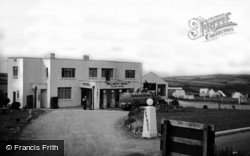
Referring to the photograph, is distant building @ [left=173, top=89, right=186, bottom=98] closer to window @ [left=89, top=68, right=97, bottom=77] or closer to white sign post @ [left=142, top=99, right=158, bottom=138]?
window @ [left=89, top=68, right=97, bottom=77]

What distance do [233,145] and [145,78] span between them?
29.9 metres

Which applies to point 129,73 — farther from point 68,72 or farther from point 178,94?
point 178,94

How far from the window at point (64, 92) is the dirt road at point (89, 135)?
1014 centimetres

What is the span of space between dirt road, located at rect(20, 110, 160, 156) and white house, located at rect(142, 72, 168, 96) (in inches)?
793

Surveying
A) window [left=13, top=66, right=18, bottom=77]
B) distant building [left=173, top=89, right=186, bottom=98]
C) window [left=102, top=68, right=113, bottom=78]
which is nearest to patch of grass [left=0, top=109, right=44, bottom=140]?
window [left=13, top=66, right=18, bottom=77]

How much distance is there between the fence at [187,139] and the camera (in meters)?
7.40

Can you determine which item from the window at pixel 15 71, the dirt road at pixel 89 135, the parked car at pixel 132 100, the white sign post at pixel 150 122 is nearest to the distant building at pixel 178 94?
the parked car at pixel 132 100

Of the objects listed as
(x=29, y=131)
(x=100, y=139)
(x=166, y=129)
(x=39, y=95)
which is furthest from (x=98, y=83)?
(x=166, y=129)

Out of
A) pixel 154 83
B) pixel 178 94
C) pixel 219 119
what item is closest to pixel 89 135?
pixel 219 119

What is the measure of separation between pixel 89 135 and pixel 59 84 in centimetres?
1754

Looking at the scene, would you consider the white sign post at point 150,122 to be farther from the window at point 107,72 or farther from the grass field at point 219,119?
the window at point 107,72

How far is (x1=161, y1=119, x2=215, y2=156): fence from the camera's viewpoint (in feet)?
24.3

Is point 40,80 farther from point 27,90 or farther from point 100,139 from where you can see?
point 100,139

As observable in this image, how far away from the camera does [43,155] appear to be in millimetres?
10898
